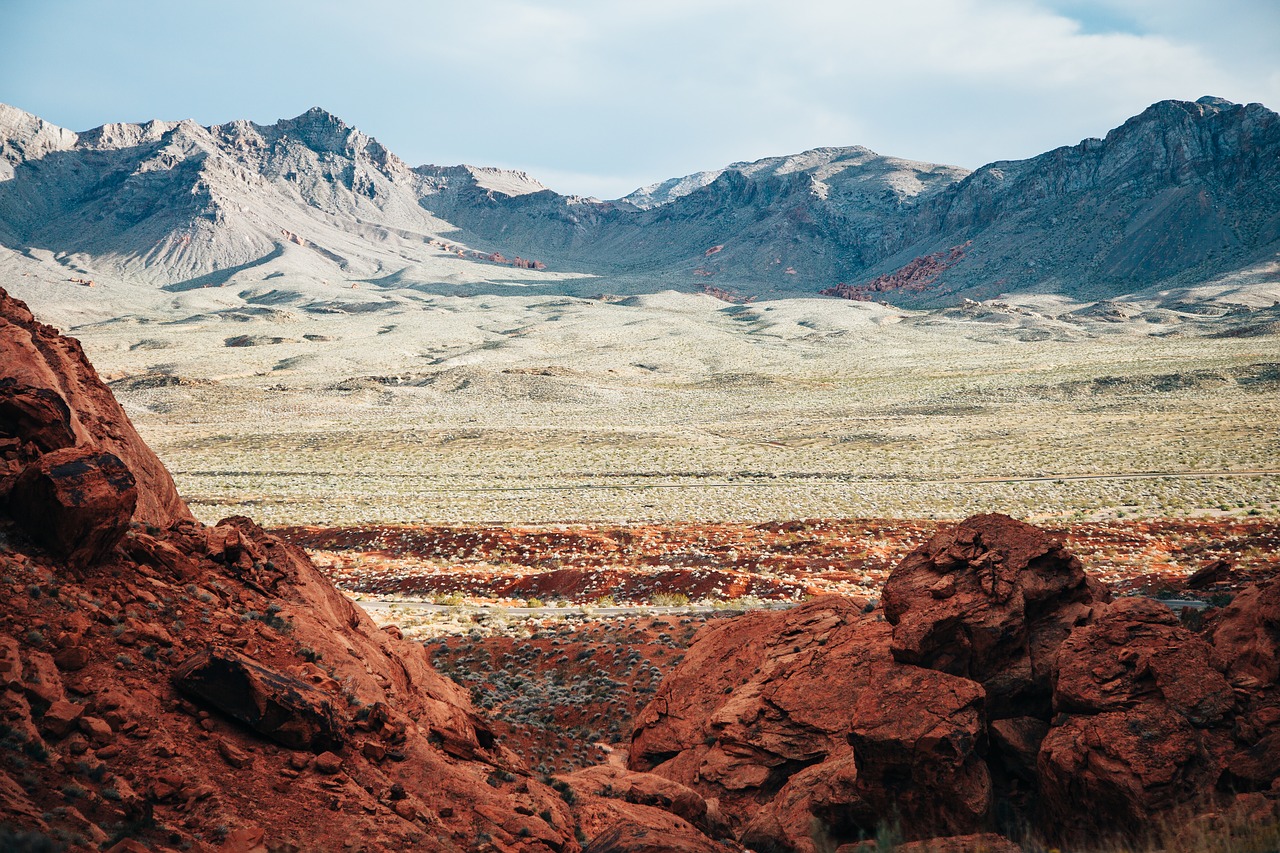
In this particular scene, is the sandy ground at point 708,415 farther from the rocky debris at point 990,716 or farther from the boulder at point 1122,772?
the boulder at point 1122,772

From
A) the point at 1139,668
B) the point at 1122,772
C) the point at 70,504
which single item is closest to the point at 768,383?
the point at 1139,668

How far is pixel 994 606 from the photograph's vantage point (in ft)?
30.2

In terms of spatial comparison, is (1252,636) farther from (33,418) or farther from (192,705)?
(33,418)

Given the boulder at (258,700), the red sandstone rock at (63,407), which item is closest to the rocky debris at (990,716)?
the boulder at (258,700)

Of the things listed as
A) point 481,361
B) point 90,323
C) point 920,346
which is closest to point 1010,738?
point 481,361

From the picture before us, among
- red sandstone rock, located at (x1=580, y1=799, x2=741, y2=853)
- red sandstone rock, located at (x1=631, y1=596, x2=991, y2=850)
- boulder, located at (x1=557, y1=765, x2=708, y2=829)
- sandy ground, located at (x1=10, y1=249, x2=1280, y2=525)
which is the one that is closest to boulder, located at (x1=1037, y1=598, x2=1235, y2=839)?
red sandstone rock, located at (x1=631, y1=596, x2=991, y2=850)

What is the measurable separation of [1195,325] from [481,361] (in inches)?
3655

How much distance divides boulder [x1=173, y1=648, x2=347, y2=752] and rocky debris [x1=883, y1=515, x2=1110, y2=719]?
5.75 meters

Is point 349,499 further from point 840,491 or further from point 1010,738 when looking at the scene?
point 1010,738

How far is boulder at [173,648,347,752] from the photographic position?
658cm

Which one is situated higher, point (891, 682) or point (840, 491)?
point (891, 682)

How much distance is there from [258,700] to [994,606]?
7271mm

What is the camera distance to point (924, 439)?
48.8 meters

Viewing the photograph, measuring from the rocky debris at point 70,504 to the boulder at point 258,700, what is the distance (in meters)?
1.75
